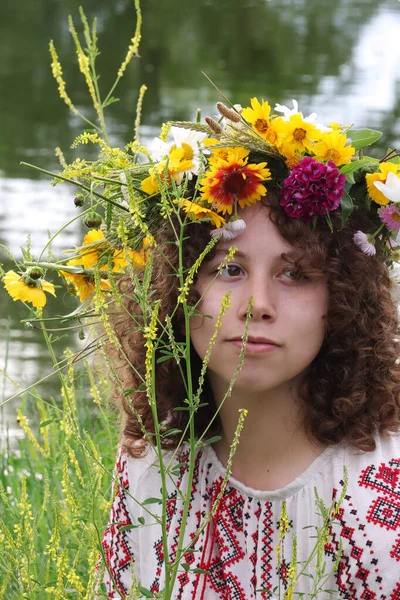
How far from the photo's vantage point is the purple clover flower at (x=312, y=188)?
70.7 inches

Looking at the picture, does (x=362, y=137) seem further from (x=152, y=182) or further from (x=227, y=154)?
(x=152, y=182)

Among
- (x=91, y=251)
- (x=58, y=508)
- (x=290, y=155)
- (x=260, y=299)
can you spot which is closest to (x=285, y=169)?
(x=290, y=155)

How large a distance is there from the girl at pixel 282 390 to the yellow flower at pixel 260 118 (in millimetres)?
15

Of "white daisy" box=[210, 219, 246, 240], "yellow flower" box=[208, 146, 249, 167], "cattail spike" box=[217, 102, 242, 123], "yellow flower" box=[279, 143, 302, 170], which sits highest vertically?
"cattail spike" box=[217, 102, 242, 123]

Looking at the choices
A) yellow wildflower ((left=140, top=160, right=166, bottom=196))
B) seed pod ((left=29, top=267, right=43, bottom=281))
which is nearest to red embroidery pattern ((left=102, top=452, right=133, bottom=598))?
seed pod ((left=29, top=267, right=43, bottom=281))

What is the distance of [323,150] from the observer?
6.07 feet

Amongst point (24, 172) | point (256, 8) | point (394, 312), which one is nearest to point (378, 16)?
point (256, 8)

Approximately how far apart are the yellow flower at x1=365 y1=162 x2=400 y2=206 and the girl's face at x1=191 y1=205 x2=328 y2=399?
166 mm

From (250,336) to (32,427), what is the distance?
83.9 inches

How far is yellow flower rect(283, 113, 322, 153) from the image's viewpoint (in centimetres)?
184

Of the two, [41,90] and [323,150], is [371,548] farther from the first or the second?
[41,90]

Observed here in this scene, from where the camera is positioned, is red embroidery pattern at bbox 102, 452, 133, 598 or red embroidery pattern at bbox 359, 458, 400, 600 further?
red embroidery pattern at bbox 102, 452, 133, 598

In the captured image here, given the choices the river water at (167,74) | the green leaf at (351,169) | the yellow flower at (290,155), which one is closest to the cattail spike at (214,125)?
the yellow flower at (290,155)

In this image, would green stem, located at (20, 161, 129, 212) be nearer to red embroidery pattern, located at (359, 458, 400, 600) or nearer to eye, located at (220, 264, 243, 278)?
eye, located at (220, 264, 243, 278)
